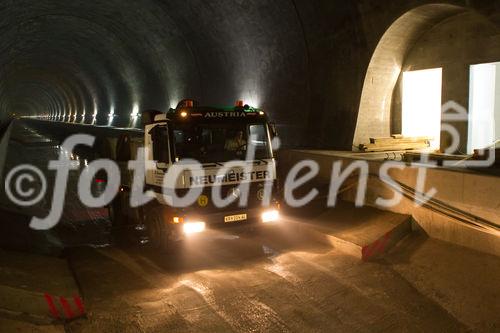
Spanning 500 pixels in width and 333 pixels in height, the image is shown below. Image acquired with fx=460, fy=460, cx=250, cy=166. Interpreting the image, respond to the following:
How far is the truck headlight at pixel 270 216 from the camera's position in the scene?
8250mm

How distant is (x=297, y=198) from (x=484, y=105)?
5.63 m

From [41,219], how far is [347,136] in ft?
29.0

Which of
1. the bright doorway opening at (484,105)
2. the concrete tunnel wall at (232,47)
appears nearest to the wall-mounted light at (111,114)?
the concrete tunnel wall at (232,47)

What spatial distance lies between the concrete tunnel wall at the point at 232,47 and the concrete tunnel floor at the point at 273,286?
600 centimetres

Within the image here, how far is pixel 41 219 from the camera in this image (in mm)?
10219

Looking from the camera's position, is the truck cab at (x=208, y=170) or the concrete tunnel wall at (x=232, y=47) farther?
the concrete tunnel wall at (x=232, y=47)

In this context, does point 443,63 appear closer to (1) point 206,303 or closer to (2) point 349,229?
(2) point 349,229

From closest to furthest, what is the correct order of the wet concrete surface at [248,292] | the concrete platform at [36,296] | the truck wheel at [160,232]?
1. the concrete platform at [36,296]
2. the wet concrete surface at [248,292]
3. the truck wheel at [160,232]

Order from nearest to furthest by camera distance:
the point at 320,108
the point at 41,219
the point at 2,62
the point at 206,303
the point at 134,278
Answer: the point at 206,303 → the point at 134,278 → the point at 41,219 → the point at 320,108 → the point at 2,62

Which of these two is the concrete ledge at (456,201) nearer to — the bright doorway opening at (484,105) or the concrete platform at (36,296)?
the bright doorway opening at (484,105)

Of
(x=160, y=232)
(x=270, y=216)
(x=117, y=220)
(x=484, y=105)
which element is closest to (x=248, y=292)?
(x=270, y=216)

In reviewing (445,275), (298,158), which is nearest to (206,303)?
(445,275)

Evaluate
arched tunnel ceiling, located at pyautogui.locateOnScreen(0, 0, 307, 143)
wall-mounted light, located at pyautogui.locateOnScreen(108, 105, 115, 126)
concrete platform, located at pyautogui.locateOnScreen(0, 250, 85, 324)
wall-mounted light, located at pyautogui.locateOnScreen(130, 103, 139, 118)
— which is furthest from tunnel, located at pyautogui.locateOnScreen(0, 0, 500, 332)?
wall-mounted light, located at pyautogui.locateOnScreen(108, 105, 115, 126)

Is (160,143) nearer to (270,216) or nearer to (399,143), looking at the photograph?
(270,216)
